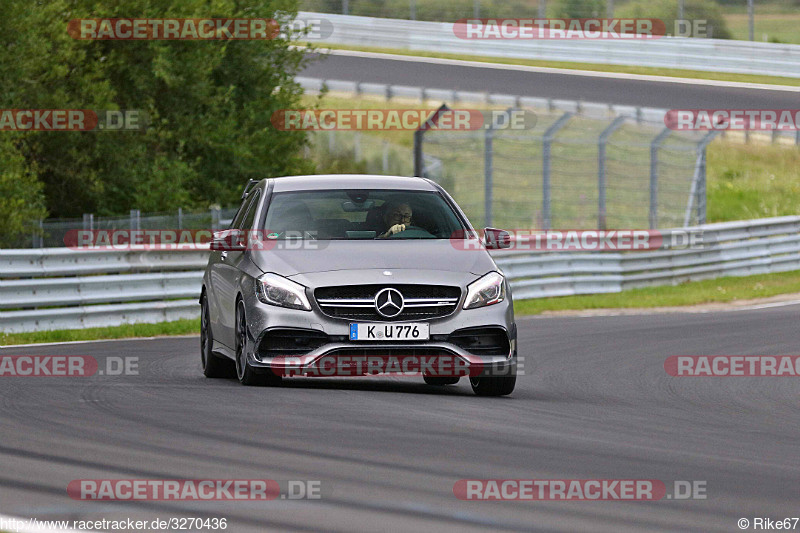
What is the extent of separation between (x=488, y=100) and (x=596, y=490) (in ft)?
104

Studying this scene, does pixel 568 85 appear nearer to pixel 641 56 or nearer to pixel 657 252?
pixel 641 56

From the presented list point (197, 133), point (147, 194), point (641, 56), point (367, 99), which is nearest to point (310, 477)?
point (147, 194)

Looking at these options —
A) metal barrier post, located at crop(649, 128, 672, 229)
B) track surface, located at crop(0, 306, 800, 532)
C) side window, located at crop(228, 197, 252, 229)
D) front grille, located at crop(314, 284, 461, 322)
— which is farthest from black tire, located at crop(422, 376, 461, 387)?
metal barrier post, located at crop(649, 128, 672, 229)

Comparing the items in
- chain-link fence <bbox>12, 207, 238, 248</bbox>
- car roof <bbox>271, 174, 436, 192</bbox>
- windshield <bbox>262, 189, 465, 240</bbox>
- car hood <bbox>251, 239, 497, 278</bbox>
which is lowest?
chain-link fence <bbox>12, 207, 238, 248</bbox>

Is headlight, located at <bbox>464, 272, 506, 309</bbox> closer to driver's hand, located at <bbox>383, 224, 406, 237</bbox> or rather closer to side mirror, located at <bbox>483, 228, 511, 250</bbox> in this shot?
side mirror, located at <bbox>483, 228, 511, 250</bbox>

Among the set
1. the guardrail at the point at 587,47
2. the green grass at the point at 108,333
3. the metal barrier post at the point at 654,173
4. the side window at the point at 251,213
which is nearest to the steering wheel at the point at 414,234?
the side window at the point at 251,213

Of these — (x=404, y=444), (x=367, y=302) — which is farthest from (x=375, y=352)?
(x=404, y=444)

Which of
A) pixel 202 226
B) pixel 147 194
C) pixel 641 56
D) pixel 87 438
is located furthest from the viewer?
pixel 641 56

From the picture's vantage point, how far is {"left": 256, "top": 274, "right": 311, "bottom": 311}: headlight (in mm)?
9828

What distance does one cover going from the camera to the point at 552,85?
41031 mm

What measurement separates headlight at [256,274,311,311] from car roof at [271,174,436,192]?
1.44 metres

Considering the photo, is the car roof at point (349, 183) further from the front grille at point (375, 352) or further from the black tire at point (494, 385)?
the front grille at point (375, 352)

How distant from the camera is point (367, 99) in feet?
130

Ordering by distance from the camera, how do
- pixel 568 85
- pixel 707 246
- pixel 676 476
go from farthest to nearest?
pixel 568 85, pixel 707 246, pixel 676 476
